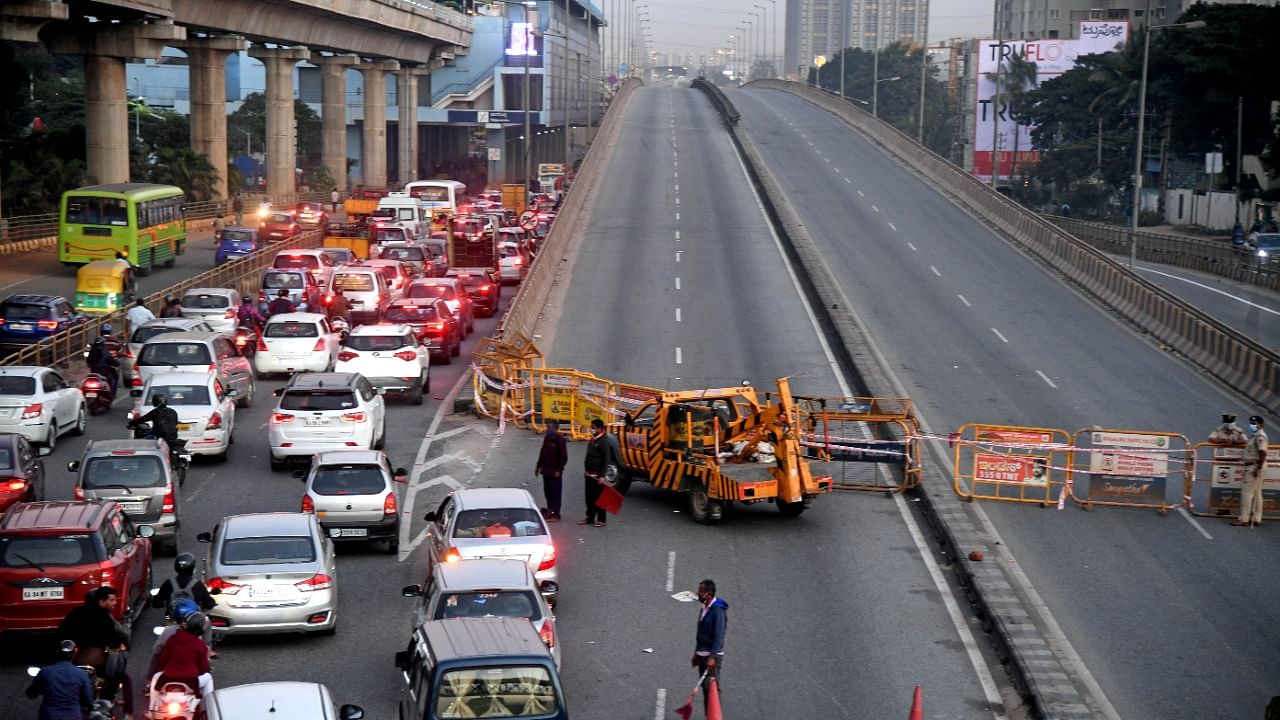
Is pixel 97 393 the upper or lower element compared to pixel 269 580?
lower

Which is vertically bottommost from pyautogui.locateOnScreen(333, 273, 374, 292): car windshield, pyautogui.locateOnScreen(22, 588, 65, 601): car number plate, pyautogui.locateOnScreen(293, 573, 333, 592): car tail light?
pyautogui.locateOnScreen(293, 573, 333, 592): car tail light

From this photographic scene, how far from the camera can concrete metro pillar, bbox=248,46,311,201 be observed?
84938mm

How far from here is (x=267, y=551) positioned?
17.3 meters

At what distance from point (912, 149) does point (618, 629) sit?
219 feet

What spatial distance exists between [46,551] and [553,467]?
28.5ft

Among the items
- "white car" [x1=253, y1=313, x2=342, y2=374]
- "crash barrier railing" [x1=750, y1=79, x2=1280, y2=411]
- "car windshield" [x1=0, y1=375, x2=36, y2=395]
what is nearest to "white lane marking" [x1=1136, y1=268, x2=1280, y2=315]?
"crash barrier railing" [x1=750, y1=79, x2=1280, y2=411]

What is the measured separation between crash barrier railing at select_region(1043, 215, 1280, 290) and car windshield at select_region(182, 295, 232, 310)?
1149 inches

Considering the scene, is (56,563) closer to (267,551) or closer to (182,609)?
(267,551)

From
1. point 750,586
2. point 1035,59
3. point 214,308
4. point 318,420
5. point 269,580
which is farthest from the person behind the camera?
point 1035,59

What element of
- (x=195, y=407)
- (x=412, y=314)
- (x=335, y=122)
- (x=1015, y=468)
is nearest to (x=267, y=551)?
(x=195, y=407)

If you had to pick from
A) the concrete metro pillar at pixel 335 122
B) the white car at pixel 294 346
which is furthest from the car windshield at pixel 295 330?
the concrete metro pillar at pixel 335 122

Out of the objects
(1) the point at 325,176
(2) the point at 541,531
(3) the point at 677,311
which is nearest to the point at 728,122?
(1) the point at 325,176

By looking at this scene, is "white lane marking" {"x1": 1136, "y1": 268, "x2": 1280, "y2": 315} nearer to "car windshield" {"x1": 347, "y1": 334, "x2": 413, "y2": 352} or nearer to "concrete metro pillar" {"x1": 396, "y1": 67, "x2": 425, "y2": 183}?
"car windshield" {"x1": 347, "y1": 334, "x2": 413, "y2": 352}

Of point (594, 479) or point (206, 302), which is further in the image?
point (206, 302)
